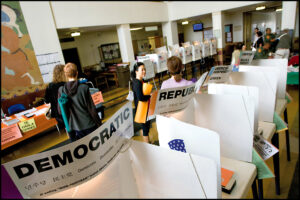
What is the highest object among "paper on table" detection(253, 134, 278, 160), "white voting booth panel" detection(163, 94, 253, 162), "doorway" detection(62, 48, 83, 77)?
"doorway" detection(62, 48, 83, 77)

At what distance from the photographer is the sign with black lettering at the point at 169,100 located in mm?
886

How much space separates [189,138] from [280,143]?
1944 mm

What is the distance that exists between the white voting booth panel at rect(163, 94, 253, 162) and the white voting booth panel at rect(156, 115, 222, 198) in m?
0.16

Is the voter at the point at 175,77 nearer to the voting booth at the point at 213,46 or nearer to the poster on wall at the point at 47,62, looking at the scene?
the poster on wall at the point at 47,62

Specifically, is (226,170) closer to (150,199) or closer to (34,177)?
(150,199)

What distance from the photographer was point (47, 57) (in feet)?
13.0

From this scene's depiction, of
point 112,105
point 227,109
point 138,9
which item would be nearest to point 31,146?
point 112,105

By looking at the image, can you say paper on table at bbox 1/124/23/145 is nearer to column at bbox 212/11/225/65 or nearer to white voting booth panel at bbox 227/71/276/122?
white voting booth panel at bbox 227/71/276/122

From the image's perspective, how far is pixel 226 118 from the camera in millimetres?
962

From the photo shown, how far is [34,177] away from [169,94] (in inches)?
25.6

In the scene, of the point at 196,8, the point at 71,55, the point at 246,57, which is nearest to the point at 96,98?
the point at 246,57

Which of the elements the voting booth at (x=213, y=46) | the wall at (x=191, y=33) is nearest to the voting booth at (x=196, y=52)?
the voting booth at (x=213, y=46)

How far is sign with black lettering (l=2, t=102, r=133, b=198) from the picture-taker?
0.43 m

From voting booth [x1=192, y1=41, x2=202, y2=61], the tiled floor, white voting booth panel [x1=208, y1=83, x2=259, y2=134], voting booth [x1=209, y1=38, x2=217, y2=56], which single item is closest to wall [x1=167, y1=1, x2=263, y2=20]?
voting booth [x1=209, y1=38, x2=217, y2=56]
